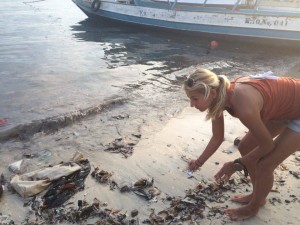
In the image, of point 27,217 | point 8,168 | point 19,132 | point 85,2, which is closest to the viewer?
point 27,217

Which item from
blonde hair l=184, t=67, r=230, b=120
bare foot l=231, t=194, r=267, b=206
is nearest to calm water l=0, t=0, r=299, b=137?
bare foot l=231, t=194, r=267, b=206

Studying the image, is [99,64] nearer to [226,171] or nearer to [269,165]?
[226,171]

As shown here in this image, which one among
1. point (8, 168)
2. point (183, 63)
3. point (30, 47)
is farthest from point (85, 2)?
point (8, 168)

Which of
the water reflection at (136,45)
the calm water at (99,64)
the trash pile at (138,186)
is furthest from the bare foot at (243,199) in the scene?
the water reflection at (136,45)

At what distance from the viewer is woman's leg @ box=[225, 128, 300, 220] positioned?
288 centimetres

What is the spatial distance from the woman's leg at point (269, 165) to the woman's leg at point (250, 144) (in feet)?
0.61

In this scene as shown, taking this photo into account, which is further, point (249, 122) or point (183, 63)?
point (183, 63)

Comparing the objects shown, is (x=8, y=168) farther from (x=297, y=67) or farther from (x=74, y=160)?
(x=297, y=67)

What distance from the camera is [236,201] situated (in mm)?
3670

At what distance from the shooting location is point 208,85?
2676 millimetres

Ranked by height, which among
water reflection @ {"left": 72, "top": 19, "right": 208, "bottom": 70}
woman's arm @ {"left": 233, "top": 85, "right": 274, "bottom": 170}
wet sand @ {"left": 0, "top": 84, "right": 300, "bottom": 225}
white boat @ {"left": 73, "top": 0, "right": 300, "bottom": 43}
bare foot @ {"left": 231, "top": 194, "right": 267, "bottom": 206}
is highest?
woman's arm @ {"left": 233, "top": 85, "right": 274, "bottom": 170}

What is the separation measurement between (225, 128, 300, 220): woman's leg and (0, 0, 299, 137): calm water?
4.15 m

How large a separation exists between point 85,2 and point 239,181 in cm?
2118

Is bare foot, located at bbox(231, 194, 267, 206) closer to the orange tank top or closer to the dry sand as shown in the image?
the dry sand
